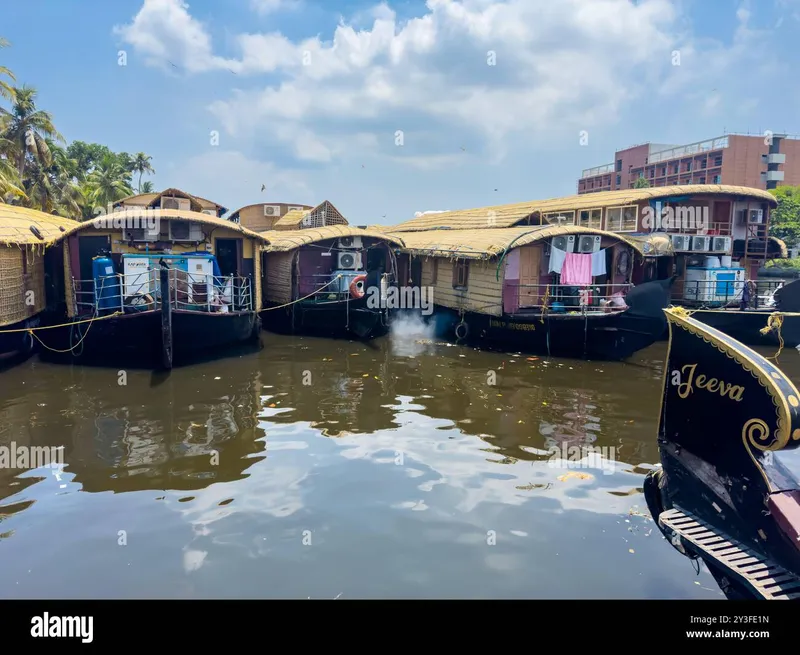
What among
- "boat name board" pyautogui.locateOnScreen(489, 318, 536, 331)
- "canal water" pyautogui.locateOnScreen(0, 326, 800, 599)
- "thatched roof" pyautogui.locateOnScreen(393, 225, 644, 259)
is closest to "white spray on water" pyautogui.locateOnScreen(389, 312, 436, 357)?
"boat name board" pyautogui.locateOnScreen(489, 318, 536, 331)

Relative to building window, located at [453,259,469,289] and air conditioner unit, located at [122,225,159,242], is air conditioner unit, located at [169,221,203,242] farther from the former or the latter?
building window, located at [453,259,469,289]

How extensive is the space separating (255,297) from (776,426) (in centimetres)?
1436

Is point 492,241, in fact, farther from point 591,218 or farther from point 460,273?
point 591,218

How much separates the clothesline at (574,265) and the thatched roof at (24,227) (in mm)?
13728

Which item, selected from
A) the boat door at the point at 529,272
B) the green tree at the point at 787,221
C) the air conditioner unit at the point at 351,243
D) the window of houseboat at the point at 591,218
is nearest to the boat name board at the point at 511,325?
the boat door at the point at 529,272

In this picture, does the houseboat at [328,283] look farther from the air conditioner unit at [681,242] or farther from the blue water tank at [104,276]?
the air conditioner unit at [681,242]

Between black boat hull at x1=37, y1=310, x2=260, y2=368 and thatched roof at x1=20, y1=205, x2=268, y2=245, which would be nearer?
black boat hull at x1=37, y1=310, x2=260, y2=368

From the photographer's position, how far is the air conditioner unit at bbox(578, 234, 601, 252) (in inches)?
647

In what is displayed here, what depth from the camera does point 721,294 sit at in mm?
19328

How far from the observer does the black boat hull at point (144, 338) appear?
13.4 m

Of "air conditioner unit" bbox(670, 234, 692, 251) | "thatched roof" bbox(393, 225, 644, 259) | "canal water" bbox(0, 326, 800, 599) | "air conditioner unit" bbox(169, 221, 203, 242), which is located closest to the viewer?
"canal water" bbox(0, 326, 800, 599)

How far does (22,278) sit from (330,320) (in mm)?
8192

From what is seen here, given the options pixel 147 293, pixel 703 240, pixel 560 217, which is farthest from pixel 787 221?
pixel 147 293

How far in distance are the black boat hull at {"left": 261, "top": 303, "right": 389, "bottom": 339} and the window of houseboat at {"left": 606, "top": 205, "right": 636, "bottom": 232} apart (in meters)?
9.36
